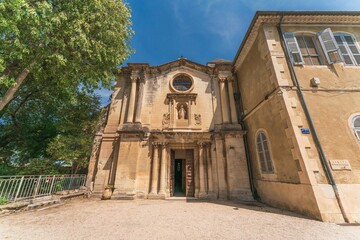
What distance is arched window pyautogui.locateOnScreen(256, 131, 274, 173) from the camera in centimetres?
739

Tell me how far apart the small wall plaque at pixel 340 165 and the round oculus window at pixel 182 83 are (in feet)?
30.0

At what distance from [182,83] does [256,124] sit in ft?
21.3

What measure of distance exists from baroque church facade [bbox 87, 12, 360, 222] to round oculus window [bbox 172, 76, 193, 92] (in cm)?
8

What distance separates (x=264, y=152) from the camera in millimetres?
7668

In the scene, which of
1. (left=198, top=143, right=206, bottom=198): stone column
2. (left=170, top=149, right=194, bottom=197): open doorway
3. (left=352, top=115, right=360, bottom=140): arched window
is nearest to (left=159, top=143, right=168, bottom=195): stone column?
(left=170, top=149, right=194, bottom=197): open doorway

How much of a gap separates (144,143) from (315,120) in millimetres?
9134

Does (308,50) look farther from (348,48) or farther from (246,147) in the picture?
(246,147)

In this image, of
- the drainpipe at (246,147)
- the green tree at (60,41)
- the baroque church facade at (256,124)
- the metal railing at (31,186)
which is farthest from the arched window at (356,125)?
the metal railing at (31,186)

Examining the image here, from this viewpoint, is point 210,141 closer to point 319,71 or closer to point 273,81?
point 273,81

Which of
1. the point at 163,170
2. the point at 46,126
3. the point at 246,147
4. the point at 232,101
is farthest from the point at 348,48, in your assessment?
the point at 46,126

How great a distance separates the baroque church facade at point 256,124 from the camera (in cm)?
551

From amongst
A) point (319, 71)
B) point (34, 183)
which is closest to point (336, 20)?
point (319, 71)

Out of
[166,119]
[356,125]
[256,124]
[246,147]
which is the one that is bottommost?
[246,147]

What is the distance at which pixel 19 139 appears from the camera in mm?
10539
